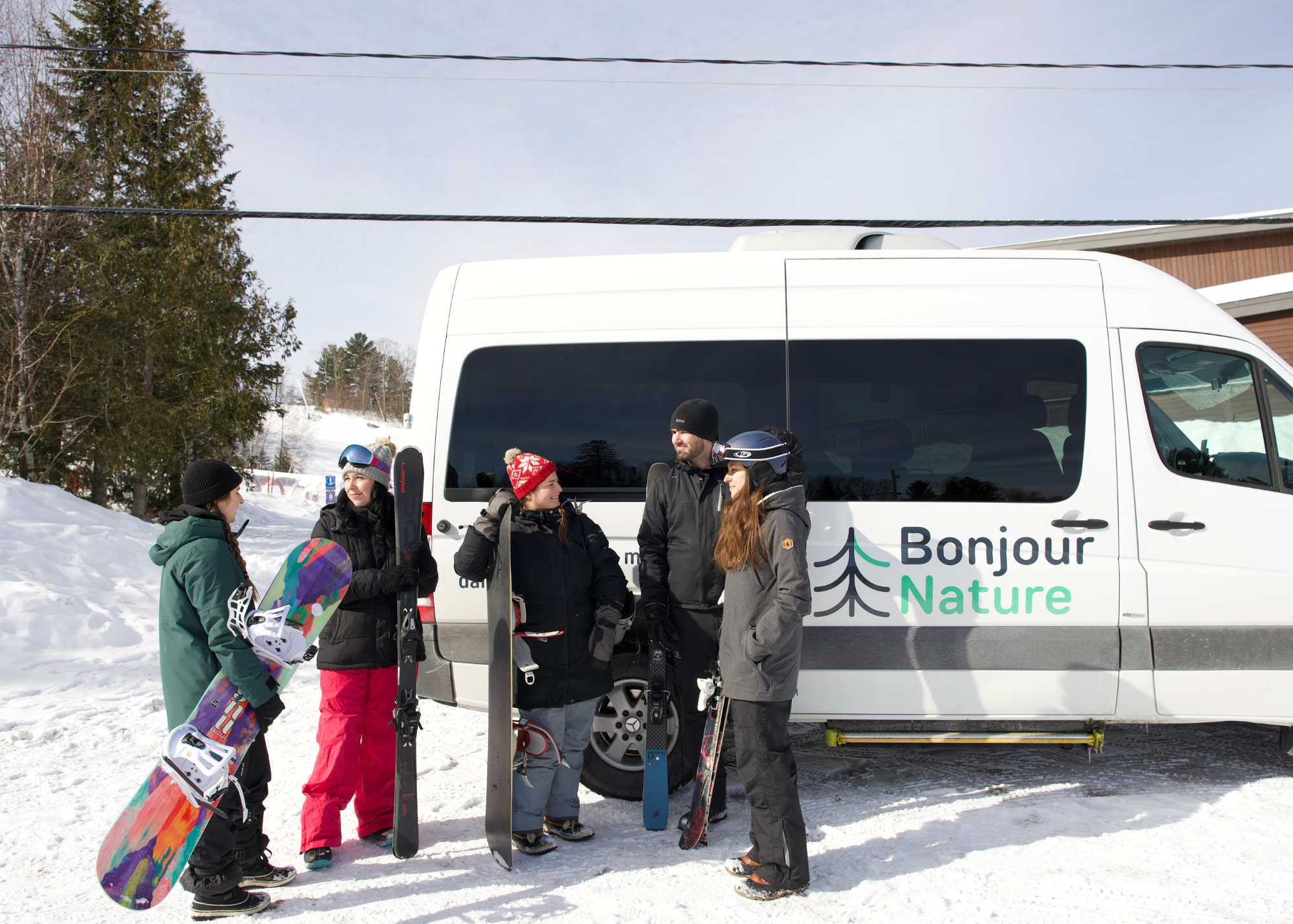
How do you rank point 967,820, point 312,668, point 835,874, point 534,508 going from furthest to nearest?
point 312,668 < point 967,820 < point 534,508 < point 835,874

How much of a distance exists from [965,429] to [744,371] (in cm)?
111

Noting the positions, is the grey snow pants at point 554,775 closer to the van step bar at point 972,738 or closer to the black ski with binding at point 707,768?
the black ski with binding at point 707,768

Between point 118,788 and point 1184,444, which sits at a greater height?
point 1184,444

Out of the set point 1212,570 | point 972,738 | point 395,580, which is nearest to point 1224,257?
point 1212,570

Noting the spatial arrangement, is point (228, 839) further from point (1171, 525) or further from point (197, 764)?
point (1171, 525)

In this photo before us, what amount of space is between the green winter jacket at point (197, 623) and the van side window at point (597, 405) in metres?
1.15

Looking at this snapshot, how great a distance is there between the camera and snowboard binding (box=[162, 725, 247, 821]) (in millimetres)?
2531

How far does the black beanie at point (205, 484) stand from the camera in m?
2.73

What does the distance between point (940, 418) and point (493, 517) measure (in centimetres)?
218

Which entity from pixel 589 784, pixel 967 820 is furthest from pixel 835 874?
pixel 589 784

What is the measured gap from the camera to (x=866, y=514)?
347 cm

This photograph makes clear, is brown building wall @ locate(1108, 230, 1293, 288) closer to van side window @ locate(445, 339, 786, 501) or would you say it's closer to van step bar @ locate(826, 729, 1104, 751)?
van step bar @ locate(826, 729, 1104, 751)

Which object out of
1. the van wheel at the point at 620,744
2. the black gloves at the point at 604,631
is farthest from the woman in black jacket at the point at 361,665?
the van wheel at the point at 620,744

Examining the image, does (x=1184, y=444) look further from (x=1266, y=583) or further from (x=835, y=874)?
(x=835, y=874)
